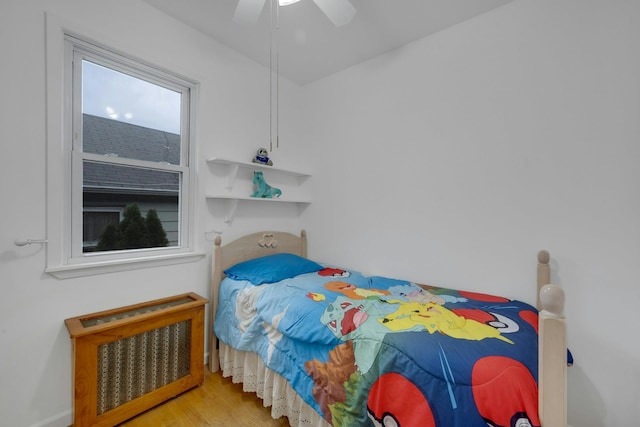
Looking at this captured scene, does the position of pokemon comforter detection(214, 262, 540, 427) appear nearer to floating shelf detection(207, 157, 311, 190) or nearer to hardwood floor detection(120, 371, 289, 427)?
hardwood floor detection(120, 371, 289, 427)

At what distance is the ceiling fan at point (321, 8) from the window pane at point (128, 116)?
3.02 feet

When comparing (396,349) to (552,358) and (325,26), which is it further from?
(325,26)

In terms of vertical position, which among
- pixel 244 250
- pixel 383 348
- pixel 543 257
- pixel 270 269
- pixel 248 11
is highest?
pixel 248 11

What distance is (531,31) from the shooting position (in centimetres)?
167

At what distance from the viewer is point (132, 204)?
1.88 meters

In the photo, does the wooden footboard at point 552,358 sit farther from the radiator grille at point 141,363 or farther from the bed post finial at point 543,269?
the radiator grille at point 141,363

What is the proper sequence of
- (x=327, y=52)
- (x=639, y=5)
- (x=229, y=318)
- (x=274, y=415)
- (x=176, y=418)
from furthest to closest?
(x=327, y=52)
(x=229, y=318)
(x=176, y=418)
(x=274, y=415)
(x=639, y=5)

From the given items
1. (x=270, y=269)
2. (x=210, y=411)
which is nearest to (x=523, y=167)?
(x=270, y=269)

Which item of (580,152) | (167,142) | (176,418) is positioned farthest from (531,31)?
(176,418)

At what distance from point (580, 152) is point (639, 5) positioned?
76cm

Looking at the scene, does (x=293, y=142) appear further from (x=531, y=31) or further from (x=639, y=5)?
(x=639, y=5)

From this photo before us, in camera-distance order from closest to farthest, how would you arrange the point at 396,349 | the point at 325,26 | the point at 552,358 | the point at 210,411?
the point at 552,358, the point at 396,349, the point at 210,411, the point at 325,26

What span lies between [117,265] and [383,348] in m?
1.68

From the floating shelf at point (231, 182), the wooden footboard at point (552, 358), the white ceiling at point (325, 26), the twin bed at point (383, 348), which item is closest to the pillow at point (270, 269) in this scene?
the twin bed at point (383, 348)
